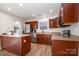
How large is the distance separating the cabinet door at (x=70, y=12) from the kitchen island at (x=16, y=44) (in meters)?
0.72

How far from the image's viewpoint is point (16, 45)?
156 centimetres

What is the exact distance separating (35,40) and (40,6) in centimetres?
54

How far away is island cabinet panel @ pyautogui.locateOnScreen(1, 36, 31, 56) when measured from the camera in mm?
1552

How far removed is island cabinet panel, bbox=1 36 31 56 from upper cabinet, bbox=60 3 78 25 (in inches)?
27.1

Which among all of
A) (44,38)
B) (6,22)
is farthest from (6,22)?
(44,38)

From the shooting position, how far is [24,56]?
1.60 metres

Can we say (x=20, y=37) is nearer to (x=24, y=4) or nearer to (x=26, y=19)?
(x=26, y=19)

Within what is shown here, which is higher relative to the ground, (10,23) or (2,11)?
(2,11)

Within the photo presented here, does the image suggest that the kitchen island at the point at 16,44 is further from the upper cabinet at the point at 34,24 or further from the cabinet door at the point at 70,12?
the cabinet door at the point at 70,12

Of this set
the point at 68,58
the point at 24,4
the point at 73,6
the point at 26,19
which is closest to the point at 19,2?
the point at 24,4

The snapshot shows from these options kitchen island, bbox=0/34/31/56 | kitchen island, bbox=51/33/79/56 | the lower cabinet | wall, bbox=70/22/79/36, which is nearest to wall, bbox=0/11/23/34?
kitchen island, bbox=0/34/31/56

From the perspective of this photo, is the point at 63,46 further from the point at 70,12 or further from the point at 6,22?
the point at 6,22

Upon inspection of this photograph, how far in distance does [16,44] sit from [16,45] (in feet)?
0.05

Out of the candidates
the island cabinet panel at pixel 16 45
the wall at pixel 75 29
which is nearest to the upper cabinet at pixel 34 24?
the island cabinet panel at pixel 16 45
